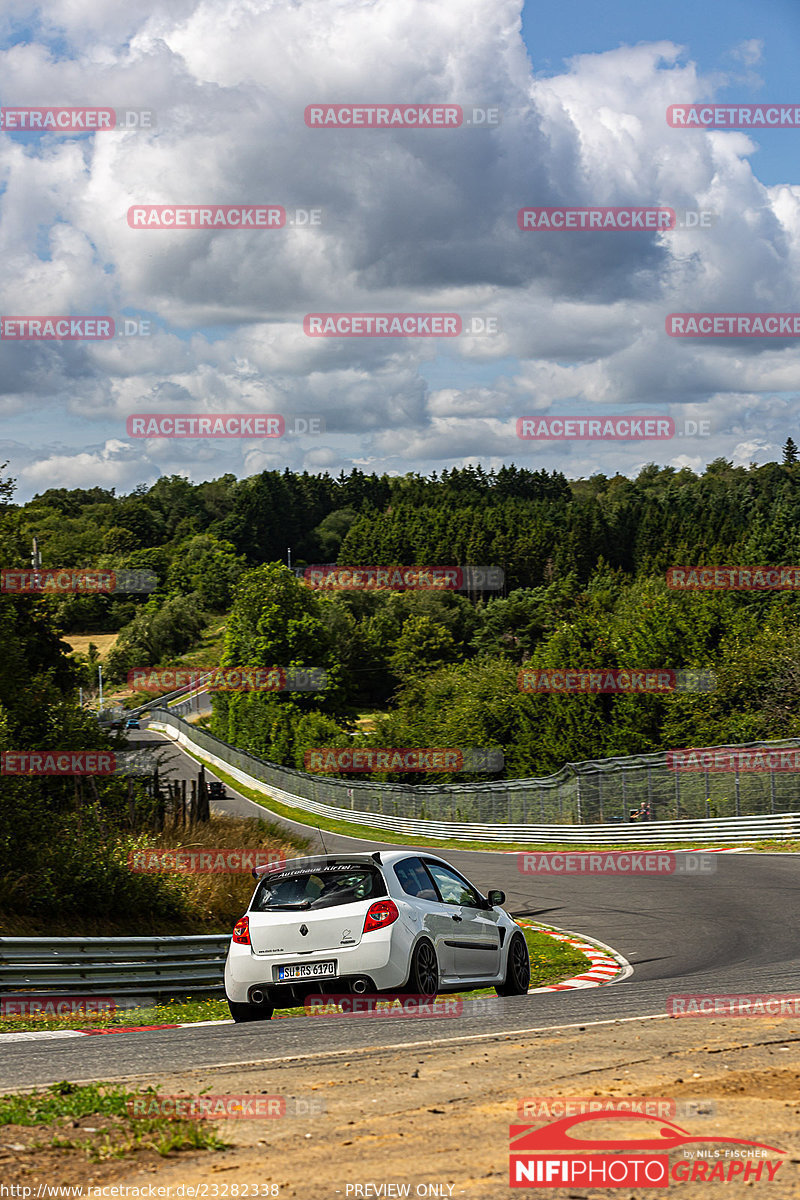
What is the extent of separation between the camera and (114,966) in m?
12.4

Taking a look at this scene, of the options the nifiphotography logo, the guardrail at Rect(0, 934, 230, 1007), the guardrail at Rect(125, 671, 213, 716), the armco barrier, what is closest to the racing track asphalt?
the guardrail at Rect(0, 934, 230, 1007)

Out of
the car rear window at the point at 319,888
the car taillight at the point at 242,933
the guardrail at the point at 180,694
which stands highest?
the car rear window at the point at 319,888

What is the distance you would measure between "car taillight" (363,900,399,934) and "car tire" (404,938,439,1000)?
38 cm

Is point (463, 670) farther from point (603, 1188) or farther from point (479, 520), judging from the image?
point (479, 520)

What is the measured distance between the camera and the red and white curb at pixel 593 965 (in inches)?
522

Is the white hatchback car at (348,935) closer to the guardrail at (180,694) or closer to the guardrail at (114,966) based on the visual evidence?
the guardrail at (114,966)

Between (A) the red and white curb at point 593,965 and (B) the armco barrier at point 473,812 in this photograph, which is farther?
(B) the armco barrier at point 473,812

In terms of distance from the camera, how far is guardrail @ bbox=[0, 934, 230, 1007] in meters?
11.7

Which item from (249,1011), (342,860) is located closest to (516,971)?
(342,860)

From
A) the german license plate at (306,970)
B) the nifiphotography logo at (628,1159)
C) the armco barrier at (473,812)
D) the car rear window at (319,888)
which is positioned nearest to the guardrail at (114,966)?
the car rear window at (319,888)

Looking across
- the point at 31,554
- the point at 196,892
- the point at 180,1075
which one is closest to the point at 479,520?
the point at 31,554

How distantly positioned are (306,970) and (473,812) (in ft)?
125

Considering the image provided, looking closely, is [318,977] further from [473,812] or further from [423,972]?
[473,812]

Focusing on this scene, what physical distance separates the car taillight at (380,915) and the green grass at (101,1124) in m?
3.89
